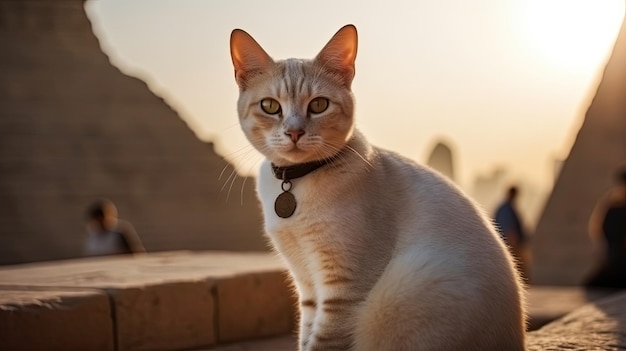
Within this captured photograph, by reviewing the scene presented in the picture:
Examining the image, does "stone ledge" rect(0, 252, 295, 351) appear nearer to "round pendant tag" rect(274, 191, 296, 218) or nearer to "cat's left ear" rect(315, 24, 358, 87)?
"round pendant tag" rect(274, 191, 296, 218)

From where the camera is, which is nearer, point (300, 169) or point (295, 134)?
point (295, 134)

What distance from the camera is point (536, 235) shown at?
30.4 metres

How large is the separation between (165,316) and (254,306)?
2.31ft

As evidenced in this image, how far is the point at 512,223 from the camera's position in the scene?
12531 mm

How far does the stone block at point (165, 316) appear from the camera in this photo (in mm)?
4832

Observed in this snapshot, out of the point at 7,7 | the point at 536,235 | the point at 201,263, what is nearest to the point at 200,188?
the point at 7,7

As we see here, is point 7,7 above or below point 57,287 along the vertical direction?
below

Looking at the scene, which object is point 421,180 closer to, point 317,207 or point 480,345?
point 317,207

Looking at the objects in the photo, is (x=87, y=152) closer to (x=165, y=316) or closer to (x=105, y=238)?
(x=105, y=238)

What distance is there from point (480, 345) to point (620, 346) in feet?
3.45

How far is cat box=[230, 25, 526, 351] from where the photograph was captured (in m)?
3.42

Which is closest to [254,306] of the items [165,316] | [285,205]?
[165,316]

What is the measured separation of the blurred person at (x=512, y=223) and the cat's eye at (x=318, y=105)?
904 centimetres

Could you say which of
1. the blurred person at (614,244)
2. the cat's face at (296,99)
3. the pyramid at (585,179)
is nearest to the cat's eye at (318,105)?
the cat's face at (296,99)
